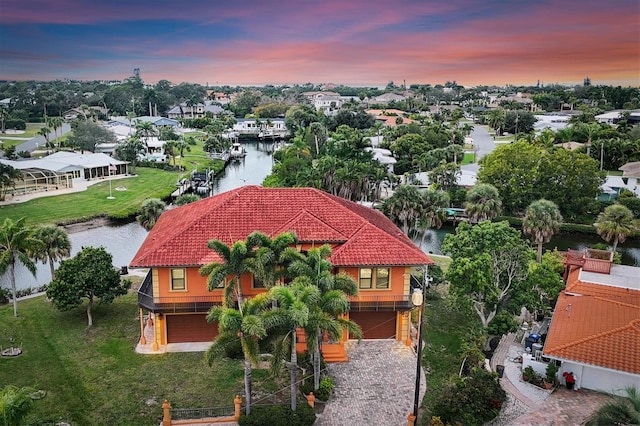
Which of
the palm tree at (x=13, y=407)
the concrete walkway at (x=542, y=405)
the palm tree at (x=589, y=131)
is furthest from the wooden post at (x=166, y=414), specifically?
the palm tree at (x=589, y=131)

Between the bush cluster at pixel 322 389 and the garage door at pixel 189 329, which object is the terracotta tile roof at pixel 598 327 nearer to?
the bush cluster at pixel 322 389

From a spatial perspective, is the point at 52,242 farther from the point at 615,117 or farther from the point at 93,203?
the point at 615,117

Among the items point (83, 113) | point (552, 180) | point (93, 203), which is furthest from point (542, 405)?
point (83, 113)

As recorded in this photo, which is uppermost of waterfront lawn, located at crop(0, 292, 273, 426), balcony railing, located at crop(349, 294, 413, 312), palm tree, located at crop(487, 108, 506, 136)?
palm tree, located at crop(487, 108, 506, 136)

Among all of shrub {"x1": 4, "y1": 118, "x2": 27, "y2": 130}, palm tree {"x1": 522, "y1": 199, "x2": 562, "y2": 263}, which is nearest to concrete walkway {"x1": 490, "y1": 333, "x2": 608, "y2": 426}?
palm tree {"x1": 522, "y1": 199, "x2": 562, "y2": 263}

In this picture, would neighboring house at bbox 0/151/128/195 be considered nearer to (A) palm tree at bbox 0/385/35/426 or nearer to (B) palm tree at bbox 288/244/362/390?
(B) palm tree at bbox 288/244/362/390

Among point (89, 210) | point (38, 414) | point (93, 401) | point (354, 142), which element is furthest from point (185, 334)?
point (354, 142)
